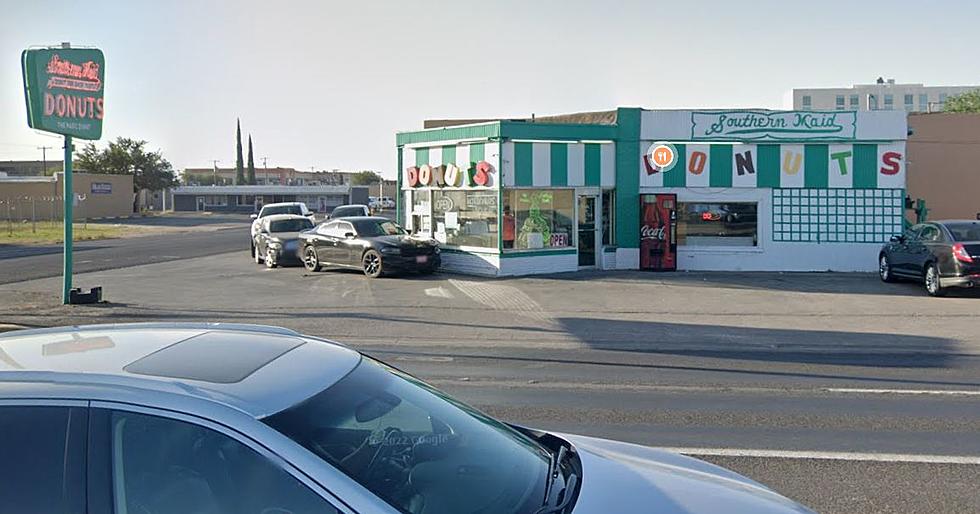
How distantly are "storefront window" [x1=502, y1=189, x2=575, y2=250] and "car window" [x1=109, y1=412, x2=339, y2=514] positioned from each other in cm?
1971

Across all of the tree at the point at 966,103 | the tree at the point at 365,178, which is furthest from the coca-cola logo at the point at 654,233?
the tree at the point at 365,178

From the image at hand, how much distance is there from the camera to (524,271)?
22.8 meters

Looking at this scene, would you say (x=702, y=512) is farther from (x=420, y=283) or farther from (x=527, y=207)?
(x=527, y=207)

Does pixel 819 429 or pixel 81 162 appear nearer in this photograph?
pixel 819 429

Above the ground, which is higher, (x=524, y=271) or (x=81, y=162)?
(x=81, y=162)

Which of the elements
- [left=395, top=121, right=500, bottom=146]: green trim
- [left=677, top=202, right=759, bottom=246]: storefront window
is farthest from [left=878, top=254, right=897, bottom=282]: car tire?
[left=395, top=121, right=500, bottom=146]: green trim

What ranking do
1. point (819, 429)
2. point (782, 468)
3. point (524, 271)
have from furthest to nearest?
1. point (524, 271)
2. point (819, 429)
3. point (782, 468)

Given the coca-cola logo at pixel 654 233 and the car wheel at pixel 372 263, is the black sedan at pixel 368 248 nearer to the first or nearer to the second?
the car wheel at pixel 372 263

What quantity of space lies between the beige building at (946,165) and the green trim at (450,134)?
17.8 meters

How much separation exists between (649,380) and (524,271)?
12394mm

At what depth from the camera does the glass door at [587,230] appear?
2394cm

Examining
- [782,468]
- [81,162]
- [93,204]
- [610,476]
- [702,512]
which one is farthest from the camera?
[81,162]

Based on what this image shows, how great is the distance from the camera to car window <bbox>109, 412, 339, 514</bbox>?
273cm

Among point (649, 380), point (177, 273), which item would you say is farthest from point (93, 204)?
point (649, 380)
